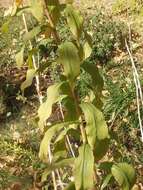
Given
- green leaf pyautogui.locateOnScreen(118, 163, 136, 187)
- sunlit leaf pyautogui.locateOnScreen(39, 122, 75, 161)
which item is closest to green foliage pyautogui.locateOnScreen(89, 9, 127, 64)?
green leaf pyautogui.locateOnScreen(118, 163, 136, 187)

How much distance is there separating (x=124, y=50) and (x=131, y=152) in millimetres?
1923

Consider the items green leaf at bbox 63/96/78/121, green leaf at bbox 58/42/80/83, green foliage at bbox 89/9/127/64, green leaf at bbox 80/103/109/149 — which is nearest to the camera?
green leaf at bbox 58/42/80/83

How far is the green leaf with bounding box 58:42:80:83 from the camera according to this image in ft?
7.91

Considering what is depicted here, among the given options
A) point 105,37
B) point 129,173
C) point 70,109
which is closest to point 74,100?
point 70,109

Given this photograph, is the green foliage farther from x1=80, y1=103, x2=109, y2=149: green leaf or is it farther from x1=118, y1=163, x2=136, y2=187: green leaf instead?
x1=80, y1=103, x2=109, y2=149: green leaf

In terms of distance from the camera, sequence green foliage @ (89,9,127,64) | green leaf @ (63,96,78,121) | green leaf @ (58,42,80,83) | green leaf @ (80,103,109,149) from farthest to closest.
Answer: green foliage @ (89,9,127,64) < green leaf @ (63,96,78,121) < green leaf @ (80,103,109,149) < green leaf @ (58,42,80,83)

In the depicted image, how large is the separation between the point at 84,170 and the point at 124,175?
224 mm

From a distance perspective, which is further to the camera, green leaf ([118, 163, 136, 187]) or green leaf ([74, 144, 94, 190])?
green leaf ([118, 163, 136, 187])

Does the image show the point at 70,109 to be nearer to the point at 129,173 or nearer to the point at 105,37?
the point at 129,173

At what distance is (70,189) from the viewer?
8.99 feet

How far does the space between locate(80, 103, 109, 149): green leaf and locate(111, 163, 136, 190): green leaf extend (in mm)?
231

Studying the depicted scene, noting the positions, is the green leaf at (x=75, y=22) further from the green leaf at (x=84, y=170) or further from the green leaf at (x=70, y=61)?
the green leaf at (x=84, y=170)

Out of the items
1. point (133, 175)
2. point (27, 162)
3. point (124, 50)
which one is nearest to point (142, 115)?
point (27, 162)

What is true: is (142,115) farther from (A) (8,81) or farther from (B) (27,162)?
(A) (8,81)
